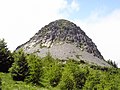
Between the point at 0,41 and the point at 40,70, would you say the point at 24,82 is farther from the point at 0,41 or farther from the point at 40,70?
the point at 0,41

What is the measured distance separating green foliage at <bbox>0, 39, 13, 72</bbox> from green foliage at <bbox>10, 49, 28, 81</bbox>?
3.04 metres

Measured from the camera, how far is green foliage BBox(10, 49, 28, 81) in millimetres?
74725

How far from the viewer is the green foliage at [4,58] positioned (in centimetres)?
7888

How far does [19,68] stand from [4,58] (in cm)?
634

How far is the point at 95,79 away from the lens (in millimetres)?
87438

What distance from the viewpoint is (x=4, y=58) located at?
260ft

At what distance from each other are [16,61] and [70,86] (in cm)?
1547

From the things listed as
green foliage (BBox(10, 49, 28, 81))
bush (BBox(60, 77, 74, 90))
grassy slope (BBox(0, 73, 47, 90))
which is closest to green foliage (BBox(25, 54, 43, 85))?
green foliage (BBox(10, 49, 28, 81))

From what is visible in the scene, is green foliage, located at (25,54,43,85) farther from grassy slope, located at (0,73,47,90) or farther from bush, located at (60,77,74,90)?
bush, located at (60,77,74,90)

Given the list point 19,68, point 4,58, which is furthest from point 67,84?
point 4,58

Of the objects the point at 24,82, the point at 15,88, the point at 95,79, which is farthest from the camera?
the point at 95,79

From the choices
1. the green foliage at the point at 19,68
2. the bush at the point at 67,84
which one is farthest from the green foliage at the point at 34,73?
the bush at the point at 67,84

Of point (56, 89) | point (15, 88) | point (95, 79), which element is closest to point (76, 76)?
point (95, 79)

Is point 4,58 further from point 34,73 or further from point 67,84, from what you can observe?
point 67,84
